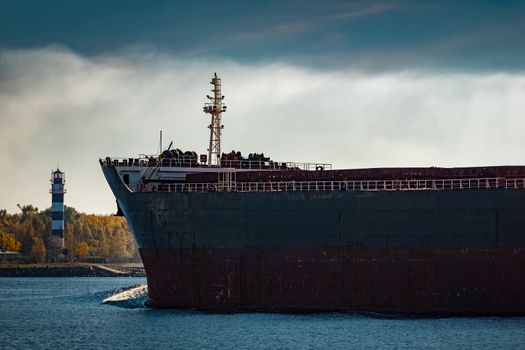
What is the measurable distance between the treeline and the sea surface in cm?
10919

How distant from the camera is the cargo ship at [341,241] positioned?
47.5 meters

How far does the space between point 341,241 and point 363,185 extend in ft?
9.39

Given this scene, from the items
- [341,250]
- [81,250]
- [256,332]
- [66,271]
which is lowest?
[256,332]

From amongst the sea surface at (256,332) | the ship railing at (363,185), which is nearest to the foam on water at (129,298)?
the sea surface at (256,332)

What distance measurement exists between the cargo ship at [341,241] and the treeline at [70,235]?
4270 inches

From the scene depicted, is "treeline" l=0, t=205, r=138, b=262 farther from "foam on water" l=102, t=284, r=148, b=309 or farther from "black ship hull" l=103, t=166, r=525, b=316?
"black ship hull" l=103, t=166, r=525, b=316

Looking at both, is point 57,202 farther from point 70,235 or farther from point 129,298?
point 129,298

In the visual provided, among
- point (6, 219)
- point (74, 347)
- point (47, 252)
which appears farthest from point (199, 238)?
point (6, 219)

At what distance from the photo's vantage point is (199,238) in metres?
51.2

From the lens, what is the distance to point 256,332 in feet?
149

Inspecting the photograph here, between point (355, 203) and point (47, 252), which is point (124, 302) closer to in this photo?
point (355, 203)

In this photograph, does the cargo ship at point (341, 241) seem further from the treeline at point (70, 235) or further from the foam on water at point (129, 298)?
the treeline at point (70, 235)

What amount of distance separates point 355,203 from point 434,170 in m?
4.02

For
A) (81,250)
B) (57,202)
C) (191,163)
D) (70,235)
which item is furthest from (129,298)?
(70,235)
